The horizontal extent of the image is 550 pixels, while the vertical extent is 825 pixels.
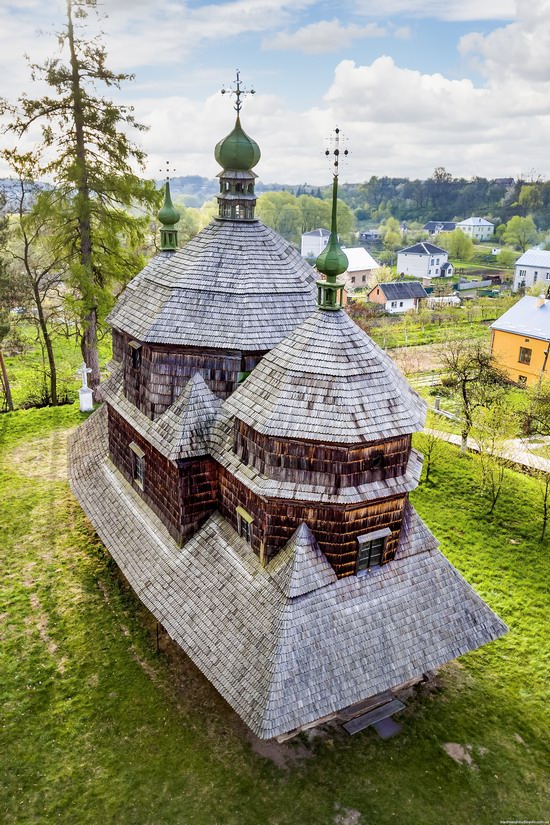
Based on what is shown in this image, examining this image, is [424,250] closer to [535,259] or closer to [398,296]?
[535,259]

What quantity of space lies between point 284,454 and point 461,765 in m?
7.90

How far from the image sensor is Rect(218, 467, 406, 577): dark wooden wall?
13.1 m

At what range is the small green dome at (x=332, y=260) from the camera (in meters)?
13.1

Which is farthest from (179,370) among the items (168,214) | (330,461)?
(168,214)

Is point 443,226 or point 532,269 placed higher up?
point 443,226

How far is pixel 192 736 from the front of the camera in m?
13.6

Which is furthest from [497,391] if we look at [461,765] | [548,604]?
[461,765]

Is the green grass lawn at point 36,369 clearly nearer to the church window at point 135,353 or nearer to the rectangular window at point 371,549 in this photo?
the church window at point 135,353

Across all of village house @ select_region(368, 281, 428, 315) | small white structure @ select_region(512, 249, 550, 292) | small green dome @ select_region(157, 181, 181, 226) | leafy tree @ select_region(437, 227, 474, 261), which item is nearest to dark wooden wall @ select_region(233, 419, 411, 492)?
small green dome @ select_region(157, 181, 181, 226)

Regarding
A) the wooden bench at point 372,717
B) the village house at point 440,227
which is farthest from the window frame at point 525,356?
the village house at point 440,227

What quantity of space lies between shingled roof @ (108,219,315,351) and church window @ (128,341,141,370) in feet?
1.44

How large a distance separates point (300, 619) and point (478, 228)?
116 metres

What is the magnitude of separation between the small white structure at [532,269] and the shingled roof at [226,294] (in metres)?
61.1

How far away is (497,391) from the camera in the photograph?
1221 inches
